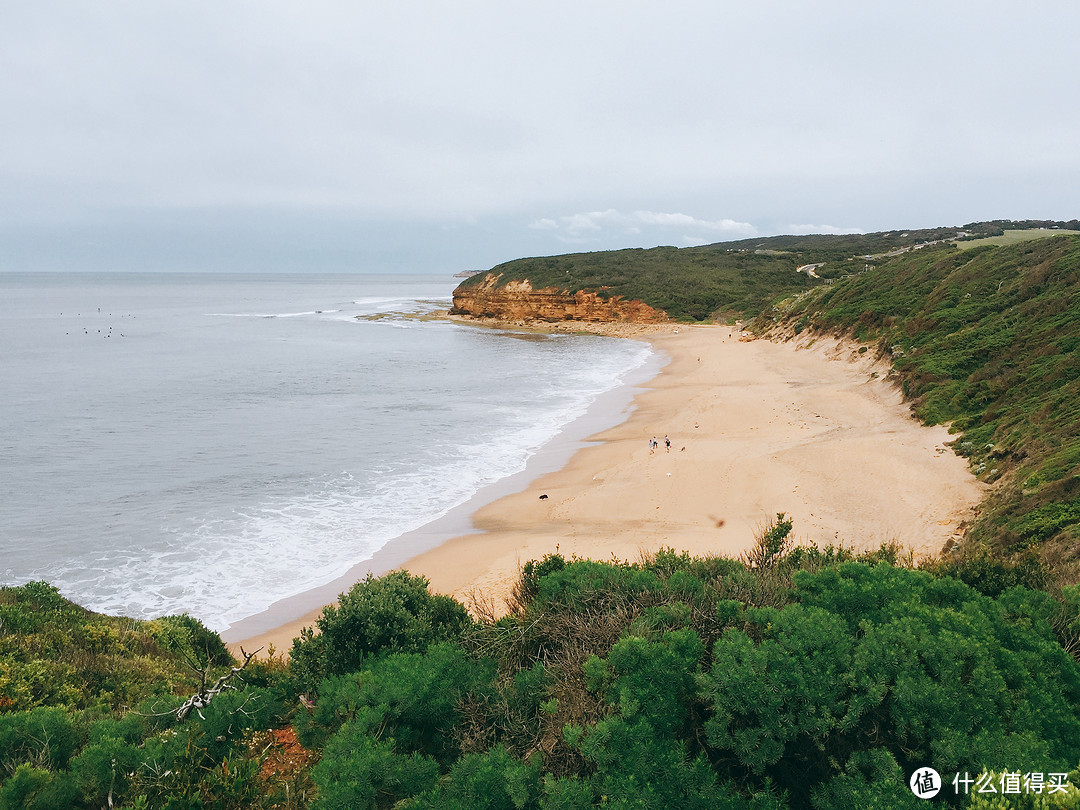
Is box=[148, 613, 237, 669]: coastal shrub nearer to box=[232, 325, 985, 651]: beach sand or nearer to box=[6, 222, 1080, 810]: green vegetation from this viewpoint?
box=[6, 222, 1080, 810]: green vegetation

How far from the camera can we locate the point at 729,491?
14.7 meters

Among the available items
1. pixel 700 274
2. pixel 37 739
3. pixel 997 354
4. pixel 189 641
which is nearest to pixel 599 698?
pixel 37 739

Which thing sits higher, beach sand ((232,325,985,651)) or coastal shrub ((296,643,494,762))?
coastal shrub ((296,643,494,762))

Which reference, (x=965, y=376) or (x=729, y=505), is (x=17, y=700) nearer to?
(x=729, y=505)

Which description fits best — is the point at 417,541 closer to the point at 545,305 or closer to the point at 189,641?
the point at 189,641

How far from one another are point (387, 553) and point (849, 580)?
982cm

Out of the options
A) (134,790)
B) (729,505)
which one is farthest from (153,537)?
(729,505)

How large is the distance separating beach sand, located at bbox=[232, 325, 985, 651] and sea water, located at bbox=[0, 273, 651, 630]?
221 centimetres

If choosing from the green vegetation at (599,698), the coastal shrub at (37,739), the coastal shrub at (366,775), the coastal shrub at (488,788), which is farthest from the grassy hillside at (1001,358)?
the coastal shrub at (37,739)

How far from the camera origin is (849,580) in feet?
16.3

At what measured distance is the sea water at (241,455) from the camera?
12258 millimetres

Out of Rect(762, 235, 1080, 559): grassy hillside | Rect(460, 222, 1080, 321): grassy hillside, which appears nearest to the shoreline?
Rect(762, 235, 1080, 559): grassy hillside

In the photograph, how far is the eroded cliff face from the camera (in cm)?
6569

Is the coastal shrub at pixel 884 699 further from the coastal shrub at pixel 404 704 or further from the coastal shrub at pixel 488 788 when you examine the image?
the coastal shrub at pixel 404 704
